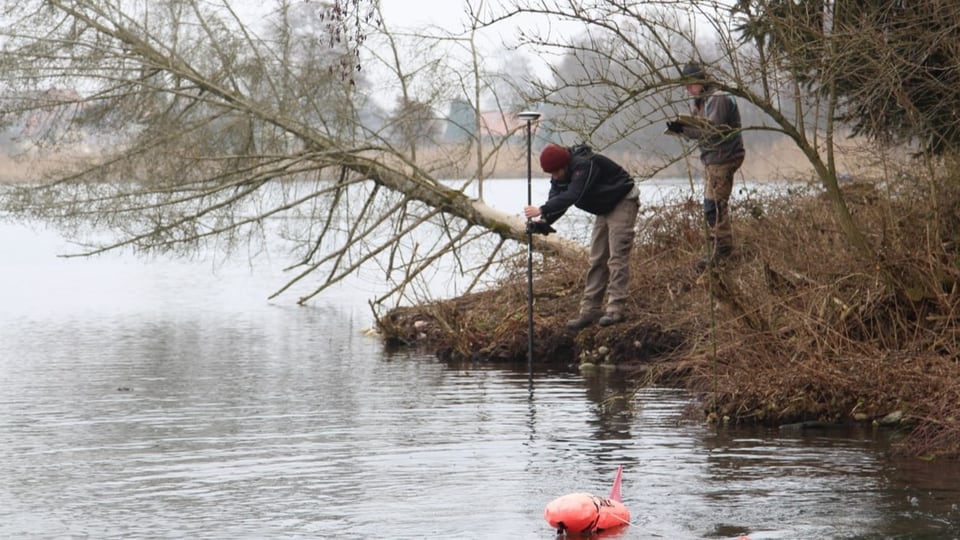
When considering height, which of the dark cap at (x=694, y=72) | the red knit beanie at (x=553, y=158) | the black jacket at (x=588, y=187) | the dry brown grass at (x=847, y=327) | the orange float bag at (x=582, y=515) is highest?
the dark cap at (x=694, y=72)

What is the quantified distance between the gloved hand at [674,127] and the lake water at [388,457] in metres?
2.25

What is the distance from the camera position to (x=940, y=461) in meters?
11.0

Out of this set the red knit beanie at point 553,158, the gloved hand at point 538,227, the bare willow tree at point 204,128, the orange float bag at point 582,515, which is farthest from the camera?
the bare willow tree at point 204,128

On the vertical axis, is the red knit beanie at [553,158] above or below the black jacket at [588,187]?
above

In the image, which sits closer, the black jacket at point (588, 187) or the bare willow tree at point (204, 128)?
the black jacket at point (588, 187)

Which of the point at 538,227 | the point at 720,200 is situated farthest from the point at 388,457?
the point at 720,200

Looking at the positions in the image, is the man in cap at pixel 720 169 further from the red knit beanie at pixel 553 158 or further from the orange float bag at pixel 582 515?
the orange float bag at pixel 582 515

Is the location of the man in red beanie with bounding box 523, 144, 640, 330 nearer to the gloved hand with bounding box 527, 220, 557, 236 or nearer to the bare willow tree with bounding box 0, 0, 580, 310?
the gloved hand with bounding box 527, 220, 557, 236

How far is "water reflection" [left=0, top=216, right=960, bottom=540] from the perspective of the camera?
9.33 meters

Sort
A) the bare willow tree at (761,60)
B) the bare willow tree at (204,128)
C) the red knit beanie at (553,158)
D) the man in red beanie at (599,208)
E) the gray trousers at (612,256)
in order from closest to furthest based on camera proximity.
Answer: the bare willow tree at (761,60), the red knit beanie at (553,158), the man in red beanie at (599,208), the gray trousers at (612,256), the bare willow tree at (204,128)

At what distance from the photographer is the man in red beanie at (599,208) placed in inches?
628

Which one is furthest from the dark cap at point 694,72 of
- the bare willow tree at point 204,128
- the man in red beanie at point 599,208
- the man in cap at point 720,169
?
the bare willow tree at point 204,128

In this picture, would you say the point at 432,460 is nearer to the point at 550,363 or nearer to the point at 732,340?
the point at 732,340

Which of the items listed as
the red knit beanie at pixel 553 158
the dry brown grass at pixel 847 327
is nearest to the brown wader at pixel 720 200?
the dry brown grass at pixel 847 327
